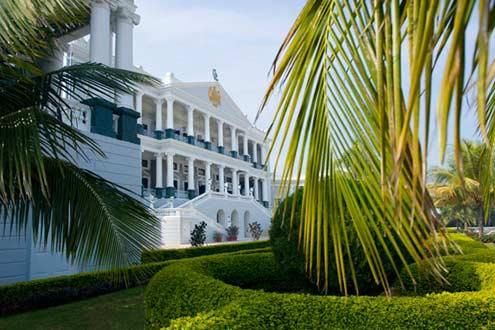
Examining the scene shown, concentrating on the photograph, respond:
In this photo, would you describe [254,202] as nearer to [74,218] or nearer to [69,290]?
[69,290]

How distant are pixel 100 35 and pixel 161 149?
16.2 metres

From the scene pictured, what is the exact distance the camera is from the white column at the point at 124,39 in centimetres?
1185

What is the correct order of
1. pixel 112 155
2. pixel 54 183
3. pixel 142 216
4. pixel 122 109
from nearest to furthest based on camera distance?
pixel 54 183 < pixel 142 216 < pixel 112 155 < pixel 122 109

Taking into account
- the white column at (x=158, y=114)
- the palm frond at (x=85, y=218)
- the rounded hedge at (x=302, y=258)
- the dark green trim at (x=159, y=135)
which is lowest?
the rounded hedge at (x=302, y=258)

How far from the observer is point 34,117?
12.6 ft

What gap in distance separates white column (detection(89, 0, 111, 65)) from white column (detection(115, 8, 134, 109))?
51cm

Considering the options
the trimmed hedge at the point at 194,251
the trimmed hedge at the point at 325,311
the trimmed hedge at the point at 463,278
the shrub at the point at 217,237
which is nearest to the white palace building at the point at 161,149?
the shrub at the point at 217,237

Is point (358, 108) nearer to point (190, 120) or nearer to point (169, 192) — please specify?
point (169, 192)

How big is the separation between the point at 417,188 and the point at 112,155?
9.09m

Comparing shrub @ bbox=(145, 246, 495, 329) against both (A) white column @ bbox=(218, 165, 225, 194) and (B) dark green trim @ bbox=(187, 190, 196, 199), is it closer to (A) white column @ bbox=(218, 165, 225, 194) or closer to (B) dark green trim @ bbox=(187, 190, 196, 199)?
(B) dark green trim @ bbox=(187, 190, 196, 199)

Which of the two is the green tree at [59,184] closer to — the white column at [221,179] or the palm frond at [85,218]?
the palm frond at [85,218]

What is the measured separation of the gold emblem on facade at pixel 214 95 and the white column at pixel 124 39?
20594mm

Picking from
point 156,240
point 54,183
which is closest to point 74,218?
point 54,183

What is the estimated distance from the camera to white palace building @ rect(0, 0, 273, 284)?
834 centimetres
